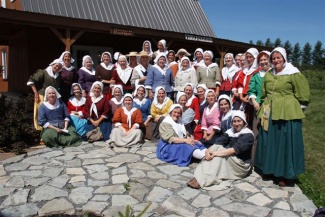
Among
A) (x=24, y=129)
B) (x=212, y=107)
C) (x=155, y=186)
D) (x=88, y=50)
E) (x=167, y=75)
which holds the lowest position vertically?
(x=155, y=186)

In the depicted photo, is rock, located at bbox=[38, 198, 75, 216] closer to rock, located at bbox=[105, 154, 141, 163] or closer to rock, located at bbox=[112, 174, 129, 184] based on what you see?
rock, located at bbox=[112, 174, 129, 184]

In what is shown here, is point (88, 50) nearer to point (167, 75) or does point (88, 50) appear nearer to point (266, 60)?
point (167, 75)

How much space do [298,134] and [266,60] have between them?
1.23 metres

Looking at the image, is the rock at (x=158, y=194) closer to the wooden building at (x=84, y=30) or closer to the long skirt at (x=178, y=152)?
the long skirt at (x=178, y=152)

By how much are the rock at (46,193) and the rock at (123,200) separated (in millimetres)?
630

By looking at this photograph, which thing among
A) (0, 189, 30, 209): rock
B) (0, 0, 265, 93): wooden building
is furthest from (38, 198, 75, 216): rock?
(0, 0, 265, 93): wooden building

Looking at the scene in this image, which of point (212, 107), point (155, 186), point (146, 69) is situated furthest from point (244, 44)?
point (155, 186)

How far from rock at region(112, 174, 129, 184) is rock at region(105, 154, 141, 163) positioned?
2.16ft

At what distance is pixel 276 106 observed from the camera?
171 inches

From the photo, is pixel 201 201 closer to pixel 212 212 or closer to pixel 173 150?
pixel 212 212

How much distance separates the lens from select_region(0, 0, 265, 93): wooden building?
315 inches


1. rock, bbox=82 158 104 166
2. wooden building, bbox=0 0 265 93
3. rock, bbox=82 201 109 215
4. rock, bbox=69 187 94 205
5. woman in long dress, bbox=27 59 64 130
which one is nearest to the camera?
rock, bbox=82 201 109 215

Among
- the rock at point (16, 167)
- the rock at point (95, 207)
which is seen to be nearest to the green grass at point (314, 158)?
the rock at point (95, 207)

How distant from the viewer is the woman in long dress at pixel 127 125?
240 inches
